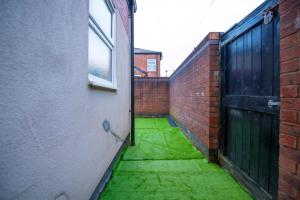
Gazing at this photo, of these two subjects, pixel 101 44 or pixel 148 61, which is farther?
pixel 148 61

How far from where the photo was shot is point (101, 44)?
2.19m

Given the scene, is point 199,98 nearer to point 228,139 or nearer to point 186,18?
point 228,139

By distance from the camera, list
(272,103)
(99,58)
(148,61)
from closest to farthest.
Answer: (272,103), (99,58), (148,61)

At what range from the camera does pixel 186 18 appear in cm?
693

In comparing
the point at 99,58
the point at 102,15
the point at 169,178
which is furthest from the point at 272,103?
the point at 102,15

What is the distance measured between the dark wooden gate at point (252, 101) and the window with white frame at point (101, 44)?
174 cm

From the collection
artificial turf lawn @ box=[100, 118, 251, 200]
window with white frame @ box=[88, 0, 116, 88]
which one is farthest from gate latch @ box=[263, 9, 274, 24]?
artificial turf lawn @ box=[100, 118, 251, 200]

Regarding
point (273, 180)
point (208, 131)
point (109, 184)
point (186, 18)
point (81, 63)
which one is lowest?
point (109, 184)

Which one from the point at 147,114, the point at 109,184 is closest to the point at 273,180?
the point at 109,184

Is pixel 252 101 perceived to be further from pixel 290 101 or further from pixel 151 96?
pixel 151 96

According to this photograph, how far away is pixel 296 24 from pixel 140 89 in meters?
8.11

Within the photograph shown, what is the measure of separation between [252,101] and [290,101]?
0.68m

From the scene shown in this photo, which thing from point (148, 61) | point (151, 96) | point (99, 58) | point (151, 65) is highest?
point (148, 61)

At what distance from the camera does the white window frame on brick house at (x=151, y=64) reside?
2008 cm
